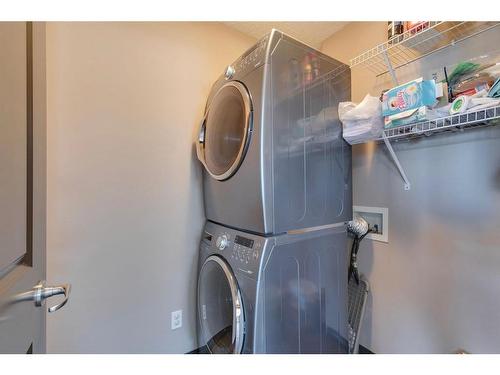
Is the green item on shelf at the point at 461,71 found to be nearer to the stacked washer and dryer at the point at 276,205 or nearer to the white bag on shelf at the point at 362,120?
the white bag on shelf at the point at 362,120

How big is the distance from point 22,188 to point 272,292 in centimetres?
94

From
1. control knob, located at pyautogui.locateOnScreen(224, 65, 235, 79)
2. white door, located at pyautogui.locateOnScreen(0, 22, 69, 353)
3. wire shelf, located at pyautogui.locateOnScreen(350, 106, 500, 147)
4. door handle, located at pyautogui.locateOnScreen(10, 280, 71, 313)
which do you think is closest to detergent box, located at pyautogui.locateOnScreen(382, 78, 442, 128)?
wire shelf, located at pyautogui.locateOnScreen(350, 106, 500, 147)

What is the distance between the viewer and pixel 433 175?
1.20m

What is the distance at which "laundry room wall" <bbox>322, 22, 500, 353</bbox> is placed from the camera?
1.03 meters

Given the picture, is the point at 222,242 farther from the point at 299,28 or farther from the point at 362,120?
the point at 299,28

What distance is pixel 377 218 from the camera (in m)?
1.47

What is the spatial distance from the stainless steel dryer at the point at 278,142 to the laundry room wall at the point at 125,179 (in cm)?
27

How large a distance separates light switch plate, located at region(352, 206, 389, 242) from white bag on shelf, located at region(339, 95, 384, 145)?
1.63ft

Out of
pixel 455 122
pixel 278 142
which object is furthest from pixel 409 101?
pixel 278 142

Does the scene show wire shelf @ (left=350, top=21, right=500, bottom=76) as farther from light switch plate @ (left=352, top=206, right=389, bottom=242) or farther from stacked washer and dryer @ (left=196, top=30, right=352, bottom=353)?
light switch plate @ (left=352, top=206, right=389, bottom=242)
